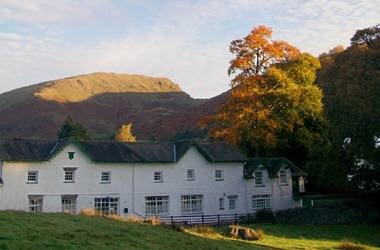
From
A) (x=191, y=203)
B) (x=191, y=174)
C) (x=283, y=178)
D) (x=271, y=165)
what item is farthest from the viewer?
(x=283, y=178)

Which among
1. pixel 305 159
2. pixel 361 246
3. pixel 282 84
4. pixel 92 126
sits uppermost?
pixel 92 126

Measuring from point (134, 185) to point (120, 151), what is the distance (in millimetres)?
3278

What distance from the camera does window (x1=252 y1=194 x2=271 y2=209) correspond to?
181 ft

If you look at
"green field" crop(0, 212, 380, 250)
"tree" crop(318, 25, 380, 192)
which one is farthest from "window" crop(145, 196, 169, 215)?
"green field" crop(0, 212, 380, 250)

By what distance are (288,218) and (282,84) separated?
12.3 metres

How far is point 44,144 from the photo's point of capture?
1945 inches

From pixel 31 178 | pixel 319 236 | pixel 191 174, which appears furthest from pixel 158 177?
pixel 319 236

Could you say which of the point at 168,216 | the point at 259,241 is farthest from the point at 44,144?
the point at 259,241

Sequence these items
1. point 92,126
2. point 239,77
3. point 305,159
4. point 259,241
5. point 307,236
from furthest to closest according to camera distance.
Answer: point 92,126 < point 305,159 < point 239,77 < point 307,236 < point 259,241

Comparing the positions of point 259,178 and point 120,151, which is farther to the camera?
point 259,178

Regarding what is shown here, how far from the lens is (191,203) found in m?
52.7

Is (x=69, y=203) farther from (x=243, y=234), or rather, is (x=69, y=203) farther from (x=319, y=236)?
(x=319, y=236)

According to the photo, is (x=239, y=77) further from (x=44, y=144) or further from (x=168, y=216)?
(x=44, y=144)

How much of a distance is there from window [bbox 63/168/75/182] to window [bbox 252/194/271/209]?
681 inches
